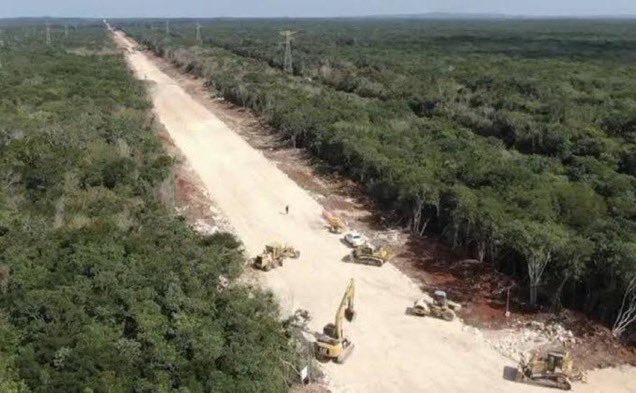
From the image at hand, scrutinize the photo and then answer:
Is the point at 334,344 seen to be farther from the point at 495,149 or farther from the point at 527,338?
the point at 495,149

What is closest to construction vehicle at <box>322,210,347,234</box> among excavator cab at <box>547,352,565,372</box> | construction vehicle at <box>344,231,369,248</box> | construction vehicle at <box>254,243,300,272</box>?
construction vehicle at <box>344,231,369,248</box>

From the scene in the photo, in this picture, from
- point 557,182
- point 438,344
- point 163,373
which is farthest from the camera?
point 557,182

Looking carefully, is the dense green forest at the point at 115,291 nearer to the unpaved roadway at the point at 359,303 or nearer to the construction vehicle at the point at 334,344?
the construction vehicle at the point at 334,344

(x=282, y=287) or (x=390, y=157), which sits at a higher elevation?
(x=390, y=157)

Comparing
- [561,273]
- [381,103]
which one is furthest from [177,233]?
[381,103]

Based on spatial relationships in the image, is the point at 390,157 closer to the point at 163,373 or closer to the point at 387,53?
the point at 163,373

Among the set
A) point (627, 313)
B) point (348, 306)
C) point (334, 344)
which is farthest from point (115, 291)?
point (627, 313)

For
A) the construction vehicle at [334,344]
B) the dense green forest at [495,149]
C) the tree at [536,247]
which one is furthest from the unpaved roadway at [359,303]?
the dense green forest at [495,149]
